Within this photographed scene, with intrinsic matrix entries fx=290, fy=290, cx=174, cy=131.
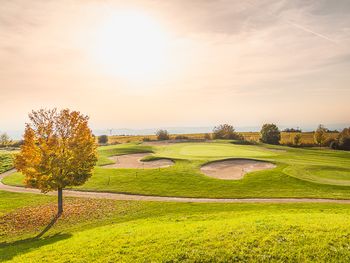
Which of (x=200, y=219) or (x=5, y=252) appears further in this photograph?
(x=200, y=219)

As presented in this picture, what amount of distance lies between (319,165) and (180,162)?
23215 millimetres

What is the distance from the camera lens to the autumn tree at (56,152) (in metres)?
29.5

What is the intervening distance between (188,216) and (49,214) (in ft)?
52.9

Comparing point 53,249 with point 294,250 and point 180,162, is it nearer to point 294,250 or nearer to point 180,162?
point 294,250

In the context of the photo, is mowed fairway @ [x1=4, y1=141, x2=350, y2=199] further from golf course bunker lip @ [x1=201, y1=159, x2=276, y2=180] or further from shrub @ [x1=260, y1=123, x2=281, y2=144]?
shrub @ [x1=260, y1=123, x2=281, y2=144]

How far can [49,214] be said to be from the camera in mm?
31891

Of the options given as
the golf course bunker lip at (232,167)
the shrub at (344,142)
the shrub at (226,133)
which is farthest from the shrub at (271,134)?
the golf course bunker lip at (232,167)

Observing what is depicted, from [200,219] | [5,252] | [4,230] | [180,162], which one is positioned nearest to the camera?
[5,252]

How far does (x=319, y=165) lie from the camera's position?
47750mm

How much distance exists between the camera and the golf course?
15.5 metres

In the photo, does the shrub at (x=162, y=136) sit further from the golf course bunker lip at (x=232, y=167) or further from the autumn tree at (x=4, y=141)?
the autumn tree at (x=4, y=141)

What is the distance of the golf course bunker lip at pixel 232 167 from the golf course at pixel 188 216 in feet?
1.80

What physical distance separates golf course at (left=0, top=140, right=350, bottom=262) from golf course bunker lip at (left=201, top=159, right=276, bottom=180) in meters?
0.55

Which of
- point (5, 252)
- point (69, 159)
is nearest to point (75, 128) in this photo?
point (69, 159)
